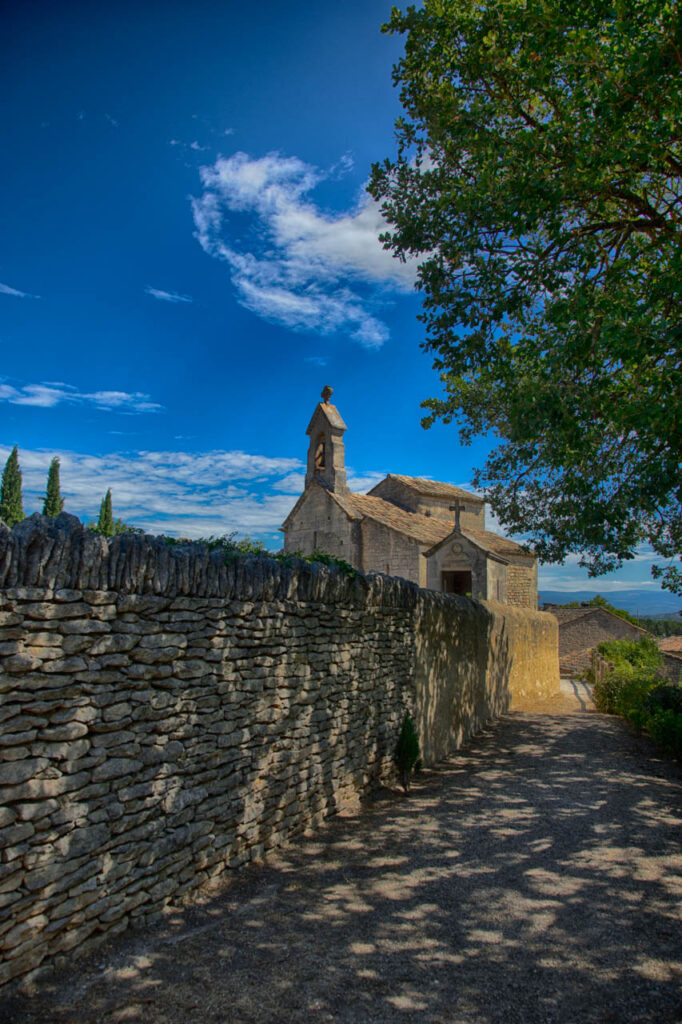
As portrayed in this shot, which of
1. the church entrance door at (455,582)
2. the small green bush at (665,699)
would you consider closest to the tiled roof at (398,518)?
the church entrance door at (455,582)

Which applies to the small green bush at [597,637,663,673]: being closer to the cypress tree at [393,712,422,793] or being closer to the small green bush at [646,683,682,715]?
the small green bush at [646,683,682,715]

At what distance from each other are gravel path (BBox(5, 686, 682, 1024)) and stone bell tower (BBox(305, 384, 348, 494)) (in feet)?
64.7

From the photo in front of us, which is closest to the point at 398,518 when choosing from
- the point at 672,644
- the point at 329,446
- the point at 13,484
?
the point at 329,446

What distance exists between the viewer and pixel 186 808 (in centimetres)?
480

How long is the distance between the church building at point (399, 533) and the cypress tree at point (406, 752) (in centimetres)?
1270

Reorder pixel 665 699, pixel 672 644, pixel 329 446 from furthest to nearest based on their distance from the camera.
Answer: pixel 672 644
pixel 329 446
pixel 665 699

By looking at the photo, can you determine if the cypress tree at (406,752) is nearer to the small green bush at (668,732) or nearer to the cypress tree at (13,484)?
the small green bush at (668,732)

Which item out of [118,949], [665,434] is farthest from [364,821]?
[665,434]

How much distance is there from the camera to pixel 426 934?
4.52 meters

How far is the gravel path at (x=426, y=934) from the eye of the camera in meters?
3.62

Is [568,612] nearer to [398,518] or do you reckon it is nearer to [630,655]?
[630,655]

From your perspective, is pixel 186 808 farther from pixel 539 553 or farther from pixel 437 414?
pixel 437 414

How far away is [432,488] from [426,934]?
27.3 meters

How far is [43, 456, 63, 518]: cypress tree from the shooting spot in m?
29.6
